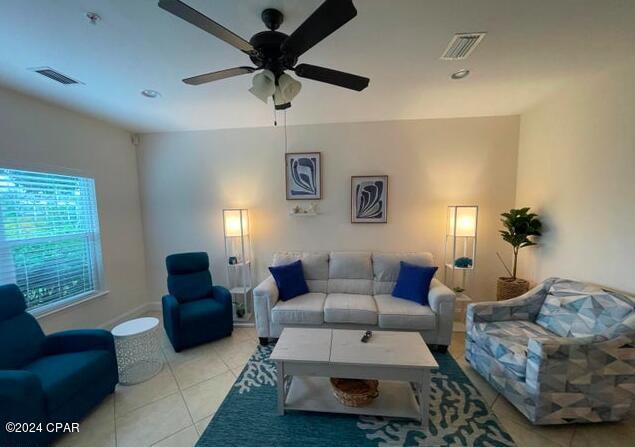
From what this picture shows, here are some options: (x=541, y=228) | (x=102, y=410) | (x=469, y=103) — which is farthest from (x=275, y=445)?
(x=469, y=103)

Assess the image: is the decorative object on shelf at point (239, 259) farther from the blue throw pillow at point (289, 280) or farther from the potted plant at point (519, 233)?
the potted plant at point (519, 233)

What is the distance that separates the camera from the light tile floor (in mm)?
1714

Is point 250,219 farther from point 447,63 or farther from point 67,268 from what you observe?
point 447,63

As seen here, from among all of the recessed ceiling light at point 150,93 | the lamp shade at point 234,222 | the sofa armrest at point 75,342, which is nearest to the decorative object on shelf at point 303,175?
the lamp shade at point 234,222

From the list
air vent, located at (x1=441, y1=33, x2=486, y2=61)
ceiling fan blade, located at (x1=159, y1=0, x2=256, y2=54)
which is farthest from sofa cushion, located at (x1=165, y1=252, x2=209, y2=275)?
air vent, located at (x1=441, y1=33, x2=486, y2=61)

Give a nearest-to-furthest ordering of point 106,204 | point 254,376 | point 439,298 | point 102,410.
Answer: point 102,410
point 254,376
point 439,298
point 106,204

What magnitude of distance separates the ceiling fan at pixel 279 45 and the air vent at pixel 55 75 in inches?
60.9

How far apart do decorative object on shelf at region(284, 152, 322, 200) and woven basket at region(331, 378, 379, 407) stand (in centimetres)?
231

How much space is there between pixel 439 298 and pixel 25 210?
431 cm

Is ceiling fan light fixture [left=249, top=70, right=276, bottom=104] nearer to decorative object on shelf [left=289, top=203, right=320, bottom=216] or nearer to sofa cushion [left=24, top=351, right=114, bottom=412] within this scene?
decorative object on shelf [left=289, top=203, right=320, bottom=216]

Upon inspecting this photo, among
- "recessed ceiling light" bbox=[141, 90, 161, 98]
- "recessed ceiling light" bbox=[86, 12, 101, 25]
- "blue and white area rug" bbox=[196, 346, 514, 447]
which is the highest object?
"recessed ceiling light" bbox=[86, 12, 101, 25]

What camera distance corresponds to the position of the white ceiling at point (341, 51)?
1473mm

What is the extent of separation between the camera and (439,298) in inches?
104

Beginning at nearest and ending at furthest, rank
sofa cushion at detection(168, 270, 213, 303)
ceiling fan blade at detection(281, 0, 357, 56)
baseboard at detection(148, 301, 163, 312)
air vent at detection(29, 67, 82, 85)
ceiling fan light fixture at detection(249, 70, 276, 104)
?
1. ceiling fan blade at detection(281, 0, 357, 56)
2. ceiling fan light fixture at detection(249, 70, 276, 104)
3. air vent at detection(29, 67, 82, 85)
4. sofa cushion at detection(168, 270, 213, 303)
5. baseboard at detection(148, 301, 163, 312)
